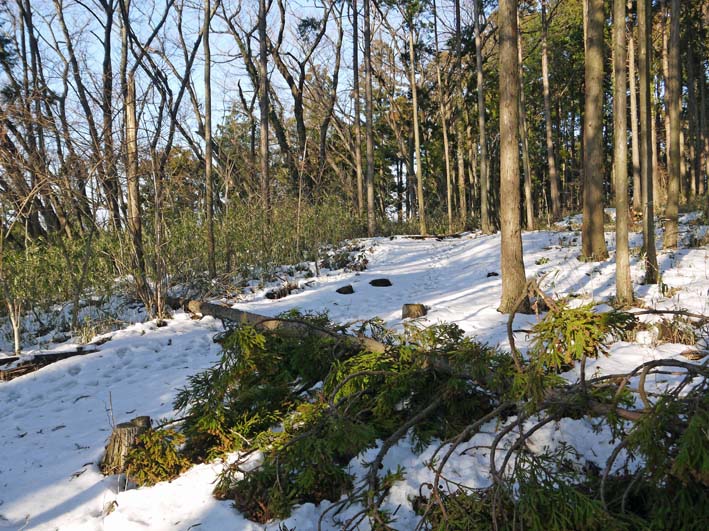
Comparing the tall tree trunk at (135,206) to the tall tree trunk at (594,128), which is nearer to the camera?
the tall tree trunk at (135,206)

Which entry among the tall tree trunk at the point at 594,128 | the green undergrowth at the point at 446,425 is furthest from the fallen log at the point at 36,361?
the tall tree trunk at the point at 594,128

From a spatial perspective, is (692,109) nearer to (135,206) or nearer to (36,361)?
(135,206)

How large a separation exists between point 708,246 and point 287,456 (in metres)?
9.07

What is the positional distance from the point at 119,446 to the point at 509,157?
498 centimetres

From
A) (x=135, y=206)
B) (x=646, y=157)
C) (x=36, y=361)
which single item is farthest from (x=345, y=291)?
(x=646, y=157)

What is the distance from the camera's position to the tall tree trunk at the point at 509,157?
5336 millimetres

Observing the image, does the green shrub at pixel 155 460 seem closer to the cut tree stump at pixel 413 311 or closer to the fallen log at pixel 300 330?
the fallen log at pixel 300 330

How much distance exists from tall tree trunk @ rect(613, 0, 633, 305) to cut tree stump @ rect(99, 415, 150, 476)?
4.99 meters

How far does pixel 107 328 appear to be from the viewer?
6.58 metres

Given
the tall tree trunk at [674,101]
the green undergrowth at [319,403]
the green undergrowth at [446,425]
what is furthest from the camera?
the tall tree trunk at [674,101]

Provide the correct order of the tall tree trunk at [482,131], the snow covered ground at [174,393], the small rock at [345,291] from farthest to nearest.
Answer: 1. the tall tree trunk at [482,131]
2. the small rock at [345,291]
3. the snow covered ground at [174,393]

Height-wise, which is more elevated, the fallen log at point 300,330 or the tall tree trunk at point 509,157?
the tall tree trunk at point 509,157

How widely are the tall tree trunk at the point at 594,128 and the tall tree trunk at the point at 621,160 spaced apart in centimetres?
234

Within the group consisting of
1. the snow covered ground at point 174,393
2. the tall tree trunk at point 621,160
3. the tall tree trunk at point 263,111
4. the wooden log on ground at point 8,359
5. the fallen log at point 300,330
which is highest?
the tall tree trunk at point 263,111
